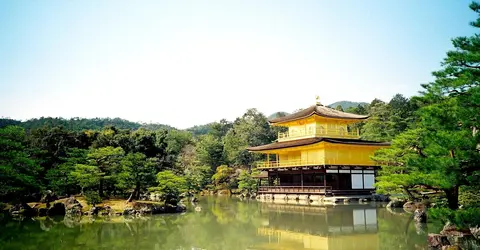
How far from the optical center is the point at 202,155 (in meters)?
50.6

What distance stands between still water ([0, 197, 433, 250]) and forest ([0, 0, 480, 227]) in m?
1.86

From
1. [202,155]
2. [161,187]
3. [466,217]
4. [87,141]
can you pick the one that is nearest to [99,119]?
[202,155]

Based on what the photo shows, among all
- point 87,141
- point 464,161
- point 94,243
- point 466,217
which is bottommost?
point 94,243

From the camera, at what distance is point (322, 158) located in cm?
2919

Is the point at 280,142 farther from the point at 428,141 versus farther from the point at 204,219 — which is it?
the point at 428,141

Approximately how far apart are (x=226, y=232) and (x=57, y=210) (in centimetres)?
1348

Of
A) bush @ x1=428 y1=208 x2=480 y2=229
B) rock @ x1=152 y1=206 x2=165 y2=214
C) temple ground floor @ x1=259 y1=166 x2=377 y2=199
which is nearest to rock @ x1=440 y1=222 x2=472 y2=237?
bush @ x1=428 y1=208 x2=480 y2=229

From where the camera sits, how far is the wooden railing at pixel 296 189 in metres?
27.8

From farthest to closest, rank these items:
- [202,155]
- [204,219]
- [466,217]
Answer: [202,155] < [204,219] < [466,217]

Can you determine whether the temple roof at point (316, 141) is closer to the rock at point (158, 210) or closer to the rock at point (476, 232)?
the rock at point (158, 210)

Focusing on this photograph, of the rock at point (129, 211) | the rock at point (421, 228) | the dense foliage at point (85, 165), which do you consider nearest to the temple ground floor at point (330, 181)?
the dense foliage at point (85, 165)

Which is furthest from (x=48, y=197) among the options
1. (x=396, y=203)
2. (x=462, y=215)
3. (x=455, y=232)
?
(x=462, y=215)

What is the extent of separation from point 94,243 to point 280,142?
23.2 meters

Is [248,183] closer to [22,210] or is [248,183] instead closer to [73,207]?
[73,207]
